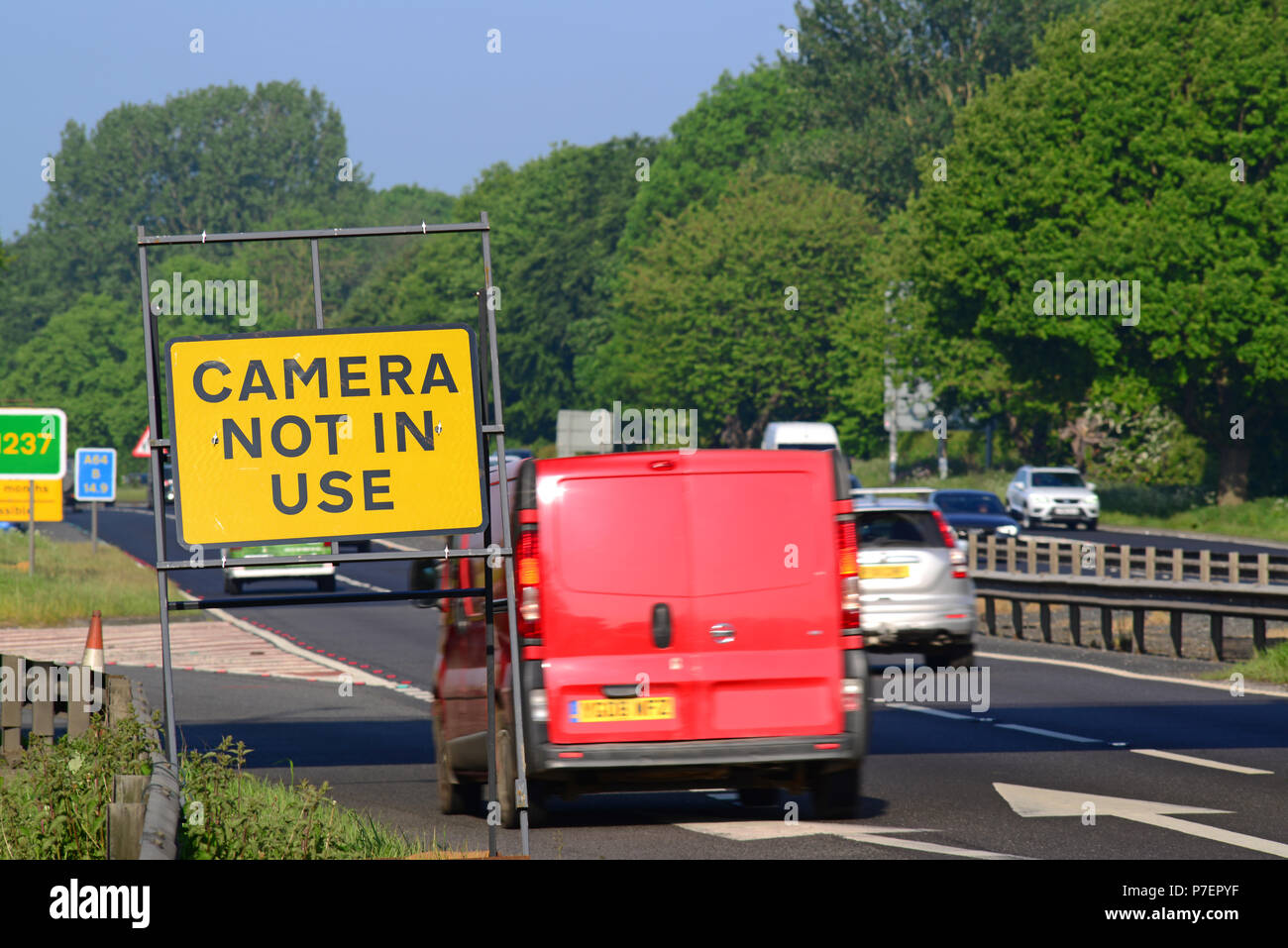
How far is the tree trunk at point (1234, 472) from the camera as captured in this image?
6081 cm

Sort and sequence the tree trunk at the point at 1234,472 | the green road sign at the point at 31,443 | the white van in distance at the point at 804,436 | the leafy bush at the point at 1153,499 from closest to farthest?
the green road sign at the point at 31,443, the tree trunk at the point at 1234,472, the leafy bush at the point at 1153,499, the white van in distance at the point at 804,436

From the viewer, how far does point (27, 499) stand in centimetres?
2944

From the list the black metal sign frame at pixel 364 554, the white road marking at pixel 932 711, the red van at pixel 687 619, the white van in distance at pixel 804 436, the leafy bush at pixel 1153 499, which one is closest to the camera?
the black metal sign frame at pixel 364 554

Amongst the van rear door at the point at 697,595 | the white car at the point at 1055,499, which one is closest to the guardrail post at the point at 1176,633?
the van rear door at the point at 697,595

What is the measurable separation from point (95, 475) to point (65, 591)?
15.6 feet

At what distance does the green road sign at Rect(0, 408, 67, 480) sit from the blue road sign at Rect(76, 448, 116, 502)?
9.93 metres

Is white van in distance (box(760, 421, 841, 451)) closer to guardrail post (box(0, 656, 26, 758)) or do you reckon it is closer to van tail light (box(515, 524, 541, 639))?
guardrail post (box(0, 656, 26, 758))

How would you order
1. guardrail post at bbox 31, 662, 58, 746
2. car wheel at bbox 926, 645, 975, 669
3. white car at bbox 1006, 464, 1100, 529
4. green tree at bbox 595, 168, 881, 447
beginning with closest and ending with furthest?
guardrail post at bbox 31, 662, 58, 746, car wheel at bbox 926, 645, 975, 669, white car at bbox 1006, 464, 1100, 529, green tree at bbox 595, 168, 881, 447

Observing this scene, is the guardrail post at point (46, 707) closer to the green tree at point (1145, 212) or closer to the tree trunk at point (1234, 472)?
the green tree at point (1145, 212)

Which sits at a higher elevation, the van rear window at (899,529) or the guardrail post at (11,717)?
the van rear window at (899,529)

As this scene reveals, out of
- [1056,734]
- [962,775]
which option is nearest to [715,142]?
[1056,734]

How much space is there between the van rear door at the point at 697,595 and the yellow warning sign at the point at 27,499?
64.1 ft

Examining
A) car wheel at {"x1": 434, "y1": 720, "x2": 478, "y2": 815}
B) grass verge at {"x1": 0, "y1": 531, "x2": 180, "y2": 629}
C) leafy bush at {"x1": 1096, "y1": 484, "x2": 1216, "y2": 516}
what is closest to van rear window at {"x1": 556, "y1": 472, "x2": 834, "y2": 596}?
car wheel at {"x1": 434, "y1": 720, "x2": 478, "y2": 815}

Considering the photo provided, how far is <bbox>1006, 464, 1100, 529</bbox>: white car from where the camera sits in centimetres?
5747
